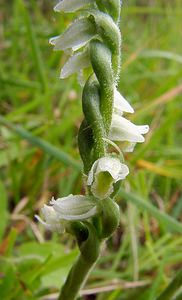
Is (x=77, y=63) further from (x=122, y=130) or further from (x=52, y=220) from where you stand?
(x=52, y=220)

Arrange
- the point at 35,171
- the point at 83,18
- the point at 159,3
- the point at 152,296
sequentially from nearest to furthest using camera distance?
1. the point at 83,18
2. the point at 152,296
3. the point at 35,171
4. the point at 159,3

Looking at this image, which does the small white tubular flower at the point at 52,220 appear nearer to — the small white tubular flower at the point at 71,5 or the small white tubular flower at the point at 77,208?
the small white tubular flower at the point at 77,208

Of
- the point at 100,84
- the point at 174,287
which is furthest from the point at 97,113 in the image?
the point at 174,287

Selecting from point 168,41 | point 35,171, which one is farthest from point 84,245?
point 168,41

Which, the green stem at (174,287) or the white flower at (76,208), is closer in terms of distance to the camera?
the white flower at (76,208)

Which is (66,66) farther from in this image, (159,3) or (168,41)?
(159,3)

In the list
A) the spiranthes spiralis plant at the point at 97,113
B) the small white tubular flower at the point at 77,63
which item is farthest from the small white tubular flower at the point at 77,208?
the small white tubular flower at the point at 77,63

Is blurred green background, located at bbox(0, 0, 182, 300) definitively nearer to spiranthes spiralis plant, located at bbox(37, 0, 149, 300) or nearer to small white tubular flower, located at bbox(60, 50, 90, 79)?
spiranthes spiralis plant, located at bbox(37, 0, 149, 300)
